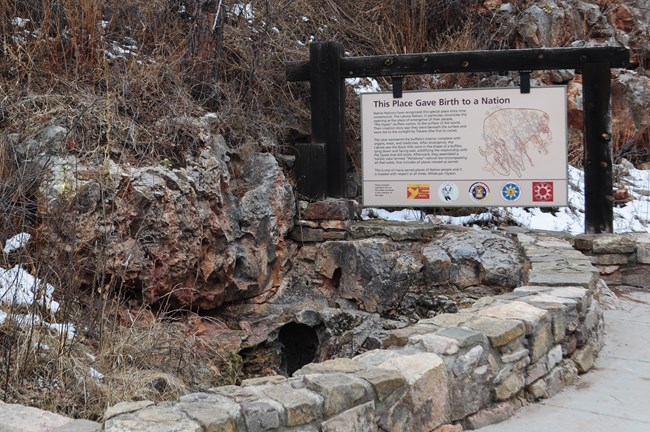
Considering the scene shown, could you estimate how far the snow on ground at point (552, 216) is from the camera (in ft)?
25.9

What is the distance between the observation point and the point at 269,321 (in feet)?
21.5

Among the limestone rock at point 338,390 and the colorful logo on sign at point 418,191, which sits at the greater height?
the colorful logo on sign at point 418,191

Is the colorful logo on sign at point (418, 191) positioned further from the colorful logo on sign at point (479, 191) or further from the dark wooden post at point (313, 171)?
the dark wooden post at point (313, 171)

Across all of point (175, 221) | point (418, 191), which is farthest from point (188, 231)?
point (418, 191)

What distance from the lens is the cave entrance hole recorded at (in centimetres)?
680

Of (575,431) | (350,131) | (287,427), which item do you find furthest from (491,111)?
(287,427)

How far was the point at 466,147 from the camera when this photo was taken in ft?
23.7

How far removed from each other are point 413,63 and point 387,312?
2599 mm

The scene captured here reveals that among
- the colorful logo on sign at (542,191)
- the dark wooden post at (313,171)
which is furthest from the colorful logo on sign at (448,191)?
the dark wooden post at (313,171)

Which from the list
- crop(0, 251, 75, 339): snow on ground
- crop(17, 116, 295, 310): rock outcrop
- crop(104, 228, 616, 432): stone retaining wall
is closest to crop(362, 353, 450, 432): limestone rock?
crop(104, 228, 616, 432): stone retaining wall

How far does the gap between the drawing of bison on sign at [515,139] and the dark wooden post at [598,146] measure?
1.41 feet

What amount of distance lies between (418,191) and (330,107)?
4.26 feet

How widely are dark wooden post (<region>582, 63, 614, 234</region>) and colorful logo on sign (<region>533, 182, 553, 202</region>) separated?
38cm

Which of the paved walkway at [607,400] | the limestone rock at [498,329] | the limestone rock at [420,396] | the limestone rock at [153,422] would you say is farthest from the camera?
the limestone rock at [498,329]
